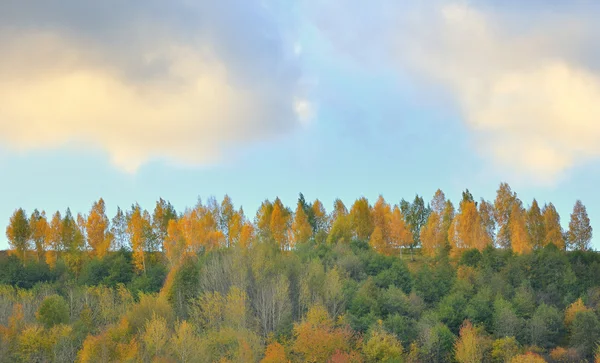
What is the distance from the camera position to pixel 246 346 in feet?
205

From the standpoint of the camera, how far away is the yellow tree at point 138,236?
340 ft

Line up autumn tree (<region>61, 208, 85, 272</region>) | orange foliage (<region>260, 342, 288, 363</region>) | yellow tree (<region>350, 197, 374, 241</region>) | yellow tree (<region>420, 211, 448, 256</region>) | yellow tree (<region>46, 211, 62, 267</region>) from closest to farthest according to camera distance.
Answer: orange foliage (<region>260, 342, 288, 363</region>) < autumn tree (<region>61, 208, 85, 272</region>) < yellow tree (<region>46, 211, 62, 267</region>) < yellow tree (<region>420, 211, 448, 256</region>) < yellow tree (<region>350, 197, 374, 241</region>)

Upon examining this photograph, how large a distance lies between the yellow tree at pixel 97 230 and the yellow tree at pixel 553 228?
270 feet

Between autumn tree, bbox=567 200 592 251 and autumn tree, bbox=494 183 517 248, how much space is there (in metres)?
11.4

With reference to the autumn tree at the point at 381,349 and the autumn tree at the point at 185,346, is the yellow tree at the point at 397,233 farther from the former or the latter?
the autumn tree at the point at 185,346

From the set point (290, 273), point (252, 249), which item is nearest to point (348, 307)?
point (290, 273)

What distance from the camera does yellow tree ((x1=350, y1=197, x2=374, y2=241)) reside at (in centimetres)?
11719

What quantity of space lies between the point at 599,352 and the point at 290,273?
1659 inches

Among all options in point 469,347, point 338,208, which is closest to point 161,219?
point 338,208

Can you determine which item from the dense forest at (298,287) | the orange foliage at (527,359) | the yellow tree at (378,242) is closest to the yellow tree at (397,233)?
the dense forest at (298,287)

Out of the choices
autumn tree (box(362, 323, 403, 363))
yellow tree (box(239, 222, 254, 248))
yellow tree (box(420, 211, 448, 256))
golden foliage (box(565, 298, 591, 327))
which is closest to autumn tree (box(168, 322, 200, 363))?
autumn tree (box(362, 323, 403, 363))

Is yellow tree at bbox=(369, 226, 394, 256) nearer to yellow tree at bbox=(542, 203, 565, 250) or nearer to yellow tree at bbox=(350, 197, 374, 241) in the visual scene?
yellow tree at bbox=(350, 197, 374, 241)

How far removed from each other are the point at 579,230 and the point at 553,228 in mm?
5228

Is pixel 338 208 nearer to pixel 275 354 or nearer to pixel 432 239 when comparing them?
pixel 432 239
